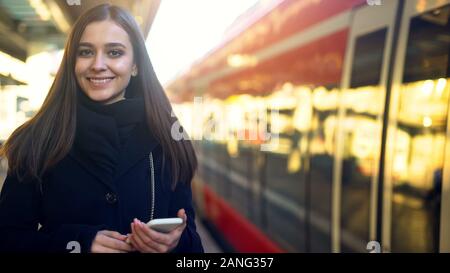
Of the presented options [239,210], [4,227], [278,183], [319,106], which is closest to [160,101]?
[4,227]

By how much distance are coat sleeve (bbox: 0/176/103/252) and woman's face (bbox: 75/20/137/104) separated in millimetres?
321

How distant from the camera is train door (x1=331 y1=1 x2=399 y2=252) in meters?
2.29

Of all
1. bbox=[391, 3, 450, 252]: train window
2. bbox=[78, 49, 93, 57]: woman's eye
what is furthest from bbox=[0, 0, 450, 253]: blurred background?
bbox=[78, 49, 93, 57]: woman's eye

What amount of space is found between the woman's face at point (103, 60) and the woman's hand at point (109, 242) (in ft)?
1.25

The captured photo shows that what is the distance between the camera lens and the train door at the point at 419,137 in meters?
1.93

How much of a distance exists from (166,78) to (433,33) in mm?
957

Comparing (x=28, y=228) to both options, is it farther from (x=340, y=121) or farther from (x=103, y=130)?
(x=340, y=121)

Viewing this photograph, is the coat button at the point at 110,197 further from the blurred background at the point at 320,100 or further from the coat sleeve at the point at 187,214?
the blurred background at the point at 320,100

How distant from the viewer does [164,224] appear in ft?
4.82

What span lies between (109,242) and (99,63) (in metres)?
0.51

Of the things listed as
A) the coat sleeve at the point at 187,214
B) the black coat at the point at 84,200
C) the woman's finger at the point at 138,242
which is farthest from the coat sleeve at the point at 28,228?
the coat sleeve at the point at 187,214

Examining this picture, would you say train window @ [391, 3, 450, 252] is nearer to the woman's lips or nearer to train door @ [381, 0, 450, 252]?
train door @ [381, 0, 450, 252]

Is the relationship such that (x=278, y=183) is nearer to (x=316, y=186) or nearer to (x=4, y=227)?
(x=316, y=186)

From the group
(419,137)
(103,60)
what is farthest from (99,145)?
(419,137)
